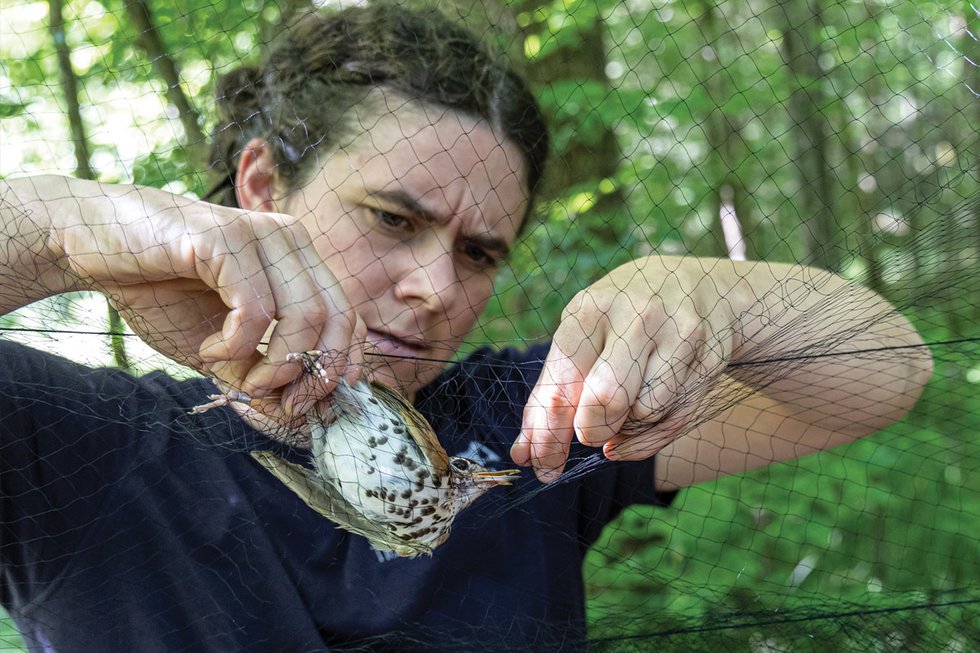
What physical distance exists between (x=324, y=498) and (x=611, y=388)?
0.40m

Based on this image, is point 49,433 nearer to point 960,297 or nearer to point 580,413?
point 580,413

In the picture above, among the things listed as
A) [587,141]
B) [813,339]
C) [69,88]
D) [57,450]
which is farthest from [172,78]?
[587,141]

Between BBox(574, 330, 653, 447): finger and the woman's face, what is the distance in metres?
0.28

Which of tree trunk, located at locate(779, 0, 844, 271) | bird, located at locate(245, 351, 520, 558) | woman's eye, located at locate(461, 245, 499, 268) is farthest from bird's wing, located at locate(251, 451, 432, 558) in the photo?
tree trunk, located at locate(779, 0, 844, 271)

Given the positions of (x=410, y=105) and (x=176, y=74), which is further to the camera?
(x=176, y=74)

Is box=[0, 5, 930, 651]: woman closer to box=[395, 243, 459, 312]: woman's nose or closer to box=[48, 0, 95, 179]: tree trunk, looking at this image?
box=[395, 243, 459, 312]: woman's nose

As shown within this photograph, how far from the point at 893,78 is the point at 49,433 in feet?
14.9

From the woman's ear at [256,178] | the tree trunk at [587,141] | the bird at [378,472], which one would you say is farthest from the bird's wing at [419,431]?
the tree trunk at [587,141]

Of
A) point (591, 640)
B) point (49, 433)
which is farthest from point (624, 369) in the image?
point (49, 433)

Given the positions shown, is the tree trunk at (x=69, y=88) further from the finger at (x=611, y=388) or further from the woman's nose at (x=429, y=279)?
the finger at (x=611, y=388)

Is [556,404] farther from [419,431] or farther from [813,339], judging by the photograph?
[813,339]

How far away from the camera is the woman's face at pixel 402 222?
1.32 m

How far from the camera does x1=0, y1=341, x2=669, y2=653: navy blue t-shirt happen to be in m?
1.26

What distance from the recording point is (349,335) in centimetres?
98
